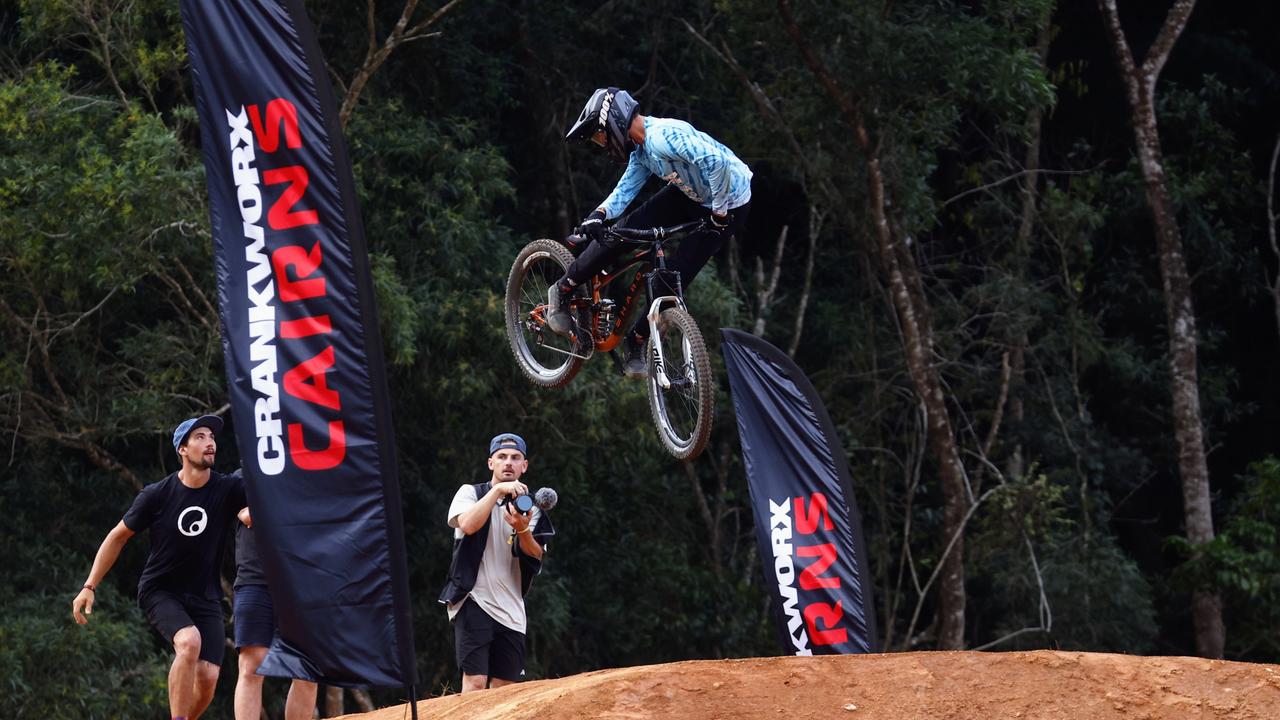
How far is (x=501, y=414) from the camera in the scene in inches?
675

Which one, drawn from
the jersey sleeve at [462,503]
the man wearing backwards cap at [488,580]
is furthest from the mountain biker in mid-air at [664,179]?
the jersey sleeve at [462,503]

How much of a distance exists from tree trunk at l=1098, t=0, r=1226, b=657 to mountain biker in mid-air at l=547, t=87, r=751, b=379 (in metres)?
12.7

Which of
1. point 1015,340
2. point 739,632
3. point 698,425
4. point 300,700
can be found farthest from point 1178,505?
point 300,700

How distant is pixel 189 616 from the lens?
25.3 feet

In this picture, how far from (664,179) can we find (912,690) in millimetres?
2911

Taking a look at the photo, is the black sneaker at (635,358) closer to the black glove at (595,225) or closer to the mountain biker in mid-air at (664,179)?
the mountain biker in mid-air at (664,179)

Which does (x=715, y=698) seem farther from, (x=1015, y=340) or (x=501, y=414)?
(x=1015, y=340)

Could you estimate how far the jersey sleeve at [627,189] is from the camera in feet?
28.5

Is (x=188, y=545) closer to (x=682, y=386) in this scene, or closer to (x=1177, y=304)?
(x=682, y=386)

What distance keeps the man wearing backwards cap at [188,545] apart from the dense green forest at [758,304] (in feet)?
23.9

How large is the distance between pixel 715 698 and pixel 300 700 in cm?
205

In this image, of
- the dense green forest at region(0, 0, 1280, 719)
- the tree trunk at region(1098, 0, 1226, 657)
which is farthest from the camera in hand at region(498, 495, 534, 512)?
the tree trunk at region(1098, 0, 1226, 657)

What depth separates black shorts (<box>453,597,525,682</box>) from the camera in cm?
840

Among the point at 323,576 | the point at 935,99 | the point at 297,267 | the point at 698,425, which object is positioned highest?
the point at 935,99
